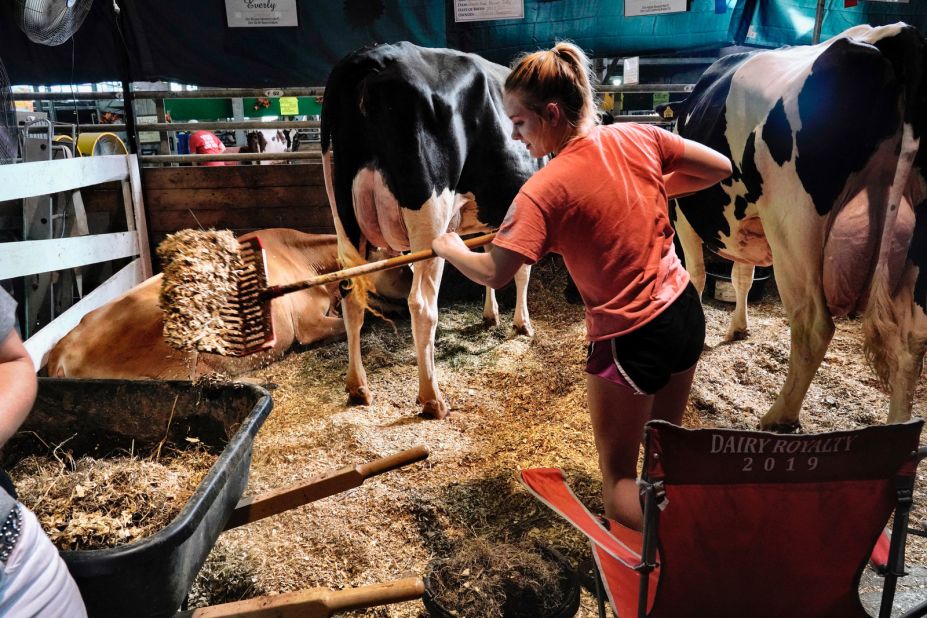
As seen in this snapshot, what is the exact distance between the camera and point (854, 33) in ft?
9.16

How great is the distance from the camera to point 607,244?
6.01 ft

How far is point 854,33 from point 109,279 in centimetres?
513

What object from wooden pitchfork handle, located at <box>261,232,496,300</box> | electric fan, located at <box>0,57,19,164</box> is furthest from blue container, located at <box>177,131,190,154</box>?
wooden pitchfork handle, located at <box>261,232,496,300</box>

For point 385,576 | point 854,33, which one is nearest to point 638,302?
point 385,576

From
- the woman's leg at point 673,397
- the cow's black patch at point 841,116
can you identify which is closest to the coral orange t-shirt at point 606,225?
the woman's leg at point 673,397

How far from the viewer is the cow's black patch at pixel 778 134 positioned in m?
2.87

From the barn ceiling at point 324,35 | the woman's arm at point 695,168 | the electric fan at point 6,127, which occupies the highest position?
the barn ceiling at point 324,35

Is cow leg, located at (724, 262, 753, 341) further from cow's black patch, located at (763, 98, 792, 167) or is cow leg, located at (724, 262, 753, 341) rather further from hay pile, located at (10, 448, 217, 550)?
hay pile, located at (10, 448, 217, 550)

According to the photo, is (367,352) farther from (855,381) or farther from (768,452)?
(768,452)

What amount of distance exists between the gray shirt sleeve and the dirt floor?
1.44 m

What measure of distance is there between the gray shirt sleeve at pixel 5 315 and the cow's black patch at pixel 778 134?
9.87 feet

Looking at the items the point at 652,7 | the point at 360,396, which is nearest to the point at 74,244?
the point at 360,396

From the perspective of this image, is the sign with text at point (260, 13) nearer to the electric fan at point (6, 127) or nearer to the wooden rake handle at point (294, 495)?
the electric fan at point (6, 127)

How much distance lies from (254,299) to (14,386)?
1.24 meters
